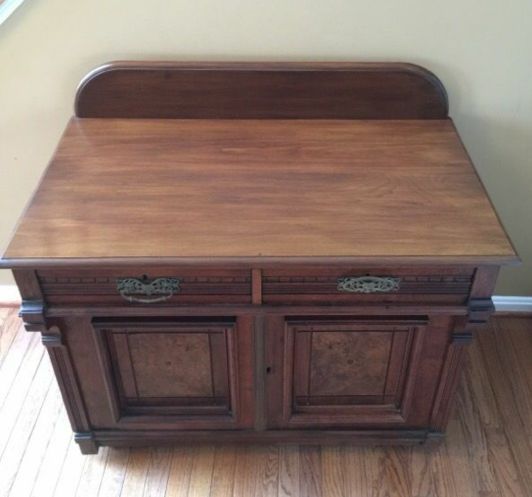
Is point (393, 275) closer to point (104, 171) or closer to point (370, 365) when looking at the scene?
point (370, 365)

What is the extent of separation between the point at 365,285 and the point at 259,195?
281 mm

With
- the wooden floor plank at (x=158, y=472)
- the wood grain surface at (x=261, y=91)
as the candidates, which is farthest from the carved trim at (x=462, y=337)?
the wooden floor plank at (x=158, y=472)

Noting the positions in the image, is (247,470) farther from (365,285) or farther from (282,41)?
(282,41)

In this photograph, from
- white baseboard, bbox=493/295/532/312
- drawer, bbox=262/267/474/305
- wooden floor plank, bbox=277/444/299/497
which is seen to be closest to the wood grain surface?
drawer, bbox=262/267/474/305

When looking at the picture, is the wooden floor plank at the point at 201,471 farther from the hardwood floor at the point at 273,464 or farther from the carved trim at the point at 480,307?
the carved trim at the point at 480,307

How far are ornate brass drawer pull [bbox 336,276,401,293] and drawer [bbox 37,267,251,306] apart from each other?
7.3 inches

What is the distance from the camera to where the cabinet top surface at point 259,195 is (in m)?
1.09

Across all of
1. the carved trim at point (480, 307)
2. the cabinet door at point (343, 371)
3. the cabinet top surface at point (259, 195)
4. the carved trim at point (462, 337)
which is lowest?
the cabinet door at point (343, 371)

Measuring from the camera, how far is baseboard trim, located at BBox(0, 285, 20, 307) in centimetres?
190

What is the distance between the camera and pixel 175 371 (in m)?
1.33

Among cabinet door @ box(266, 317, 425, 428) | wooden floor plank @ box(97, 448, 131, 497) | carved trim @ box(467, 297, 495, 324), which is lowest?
wooden floor plank @ box(97, 448, 131, 497)

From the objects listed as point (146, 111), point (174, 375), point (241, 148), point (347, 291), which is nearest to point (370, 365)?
point (347, 291)

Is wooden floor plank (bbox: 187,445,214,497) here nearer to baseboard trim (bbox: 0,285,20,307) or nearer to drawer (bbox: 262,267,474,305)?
drawer (bbox: 262,267,474,305)

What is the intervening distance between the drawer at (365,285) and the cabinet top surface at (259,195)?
62mm
